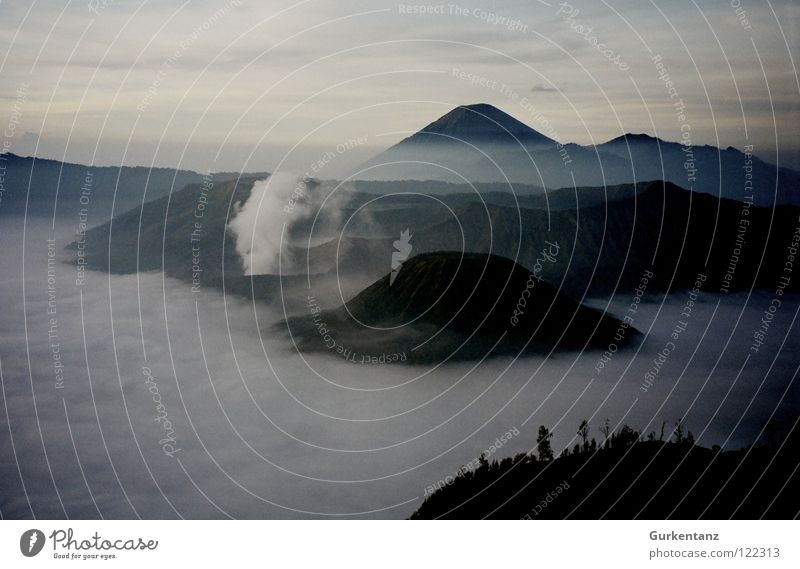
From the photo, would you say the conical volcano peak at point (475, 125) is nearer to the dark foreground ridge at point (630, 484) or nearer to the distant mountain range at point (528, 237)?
A: the distant mountain range at point (528, 237)

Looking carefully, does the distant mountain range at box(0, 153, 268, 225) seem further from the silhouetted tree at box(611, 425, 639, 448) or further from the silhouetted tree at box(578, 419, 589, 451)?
the silhouetted tree at box(611, 425, 639, 448)

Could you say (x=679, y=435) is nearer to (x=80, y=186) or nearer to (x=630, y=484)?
(x=630, y=484)

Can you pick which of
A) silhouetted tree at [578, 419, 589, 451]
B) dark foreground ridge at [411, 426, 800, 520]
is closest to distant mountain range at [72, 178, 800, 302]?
silhouetted tree at [578, 419, 589, 451]

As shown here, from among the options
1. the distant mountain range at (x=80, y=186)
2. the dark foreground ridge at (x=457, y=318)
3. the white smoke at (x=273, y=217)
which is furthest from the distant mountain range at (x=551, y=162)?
the distant mountain range at (x=80, y=186)

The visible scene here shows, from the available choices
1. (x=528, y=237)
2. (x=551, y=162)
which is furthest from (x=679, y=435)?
(x=551, y=162)

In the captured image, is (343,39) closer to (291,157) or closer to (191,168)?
(291,157)
